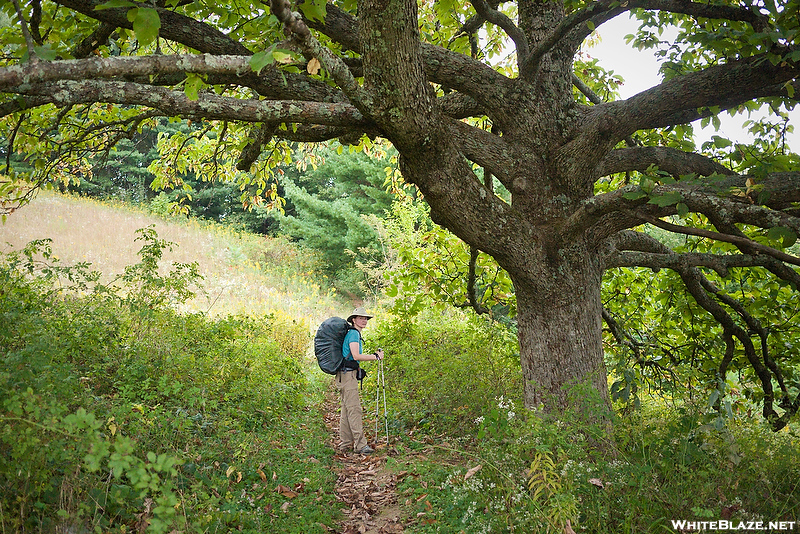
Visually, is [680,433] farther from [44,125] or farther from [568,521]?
[44,125]

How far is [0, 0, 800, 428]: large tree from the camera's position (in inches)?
134

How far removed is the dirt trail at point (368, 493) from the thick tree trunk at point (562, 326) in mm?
1717

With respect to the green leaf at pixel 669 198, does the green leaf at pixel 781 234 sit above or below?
below

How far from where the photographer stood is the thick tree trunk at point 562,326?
457cm

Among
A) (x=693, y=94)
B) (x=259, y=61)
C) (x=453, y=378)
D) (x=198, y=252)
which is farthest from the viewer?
(x=198, y=252)

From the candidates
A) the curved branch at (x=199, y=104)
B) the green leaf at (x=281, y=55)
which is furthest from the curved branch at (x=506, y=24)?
the green leaf at (x=281, y=55)

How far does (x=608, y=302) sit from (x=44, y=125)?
7889 mm

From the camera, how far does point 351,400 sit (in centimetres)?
681

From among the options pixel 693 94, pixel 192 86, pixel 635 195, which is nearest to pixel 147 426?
pixel 192 86

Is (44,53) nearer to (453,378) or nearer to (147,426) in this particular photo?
(147,426)

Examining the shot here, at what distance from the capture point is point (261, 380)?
7172 millimetres

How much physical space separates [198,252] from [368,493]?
47.5ft

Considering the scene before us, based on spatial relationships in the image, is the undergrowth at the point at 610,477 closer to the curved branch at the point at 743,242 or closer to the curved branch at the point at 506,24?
the curved branch at the point at 743,242

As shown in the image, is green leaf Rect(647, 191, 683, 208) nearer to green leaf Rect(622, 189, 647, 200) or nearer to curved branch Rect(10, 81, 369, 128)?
green leaf Rect(622, 189, 647, 200)
